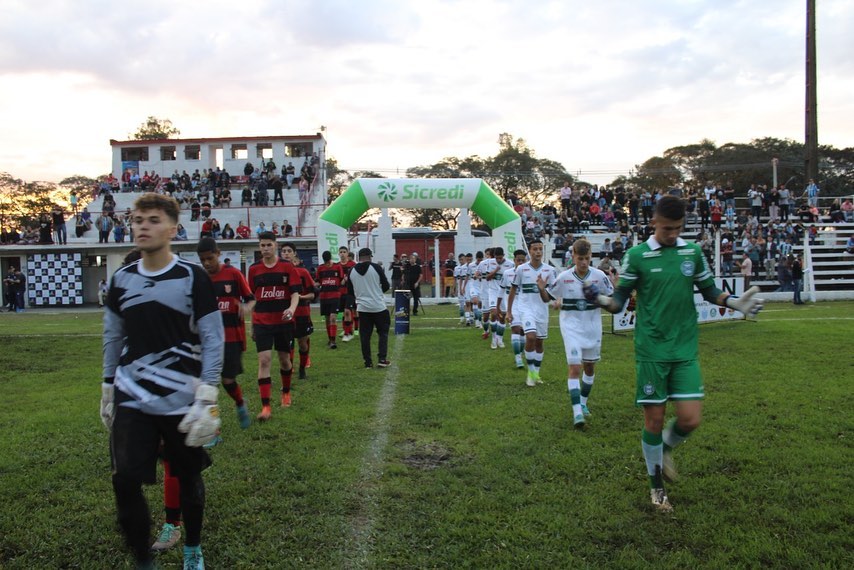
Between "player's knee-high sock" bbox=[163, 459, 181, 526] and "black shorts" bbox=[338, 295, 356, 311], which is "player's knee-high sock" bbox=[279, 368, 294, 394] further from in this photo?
"black shorts" bbox=[338, 295, 356, 311]

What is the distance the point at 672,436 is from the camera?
4.57 m

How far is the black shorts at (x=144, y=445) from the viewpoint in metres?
3.05

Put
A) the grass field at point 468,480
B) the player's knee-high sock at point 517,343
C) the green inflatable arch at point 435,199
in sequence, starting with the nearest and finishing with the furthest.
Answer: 1. the grass field at point 468,480
2. the player's knee-high sock at point 517,343
3. the green inflatable arch at point 435,199

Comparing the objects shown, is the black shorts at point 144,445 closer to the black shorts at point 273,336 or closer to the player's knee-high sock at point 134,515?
the player's knee-high sock at point 134,515

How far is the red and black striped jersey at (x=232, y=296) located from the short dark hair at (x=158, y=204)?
292cm

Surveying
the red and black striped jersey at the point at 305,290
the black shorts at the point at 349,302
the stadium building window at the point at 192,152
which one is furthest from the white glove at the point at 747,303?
the stadium building window at the point at 192,152

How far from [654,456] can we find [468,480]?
1403mm

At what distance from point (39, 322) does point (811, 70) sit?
38269 mm

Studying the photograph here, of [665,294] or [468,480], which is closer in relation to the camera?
[665,294]

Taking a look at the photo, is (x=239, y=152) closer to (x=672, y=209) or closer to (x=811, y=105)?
(x=811, y=105)

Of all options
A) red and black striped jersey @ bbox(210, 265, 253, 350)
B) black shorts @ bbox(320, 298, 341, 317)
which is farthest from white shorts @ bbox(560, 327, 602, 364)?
black shorts @ bbox(320, 298, 341, 317)

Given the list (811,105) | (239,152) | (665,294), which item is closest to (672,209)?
(665,294)

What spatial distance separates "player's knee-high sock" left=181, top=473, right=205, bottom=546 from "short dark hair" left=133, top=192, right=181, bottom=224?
4.60 ft

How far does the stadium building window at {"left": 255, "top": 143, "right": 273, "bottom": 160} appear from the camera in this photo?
1651 inches
